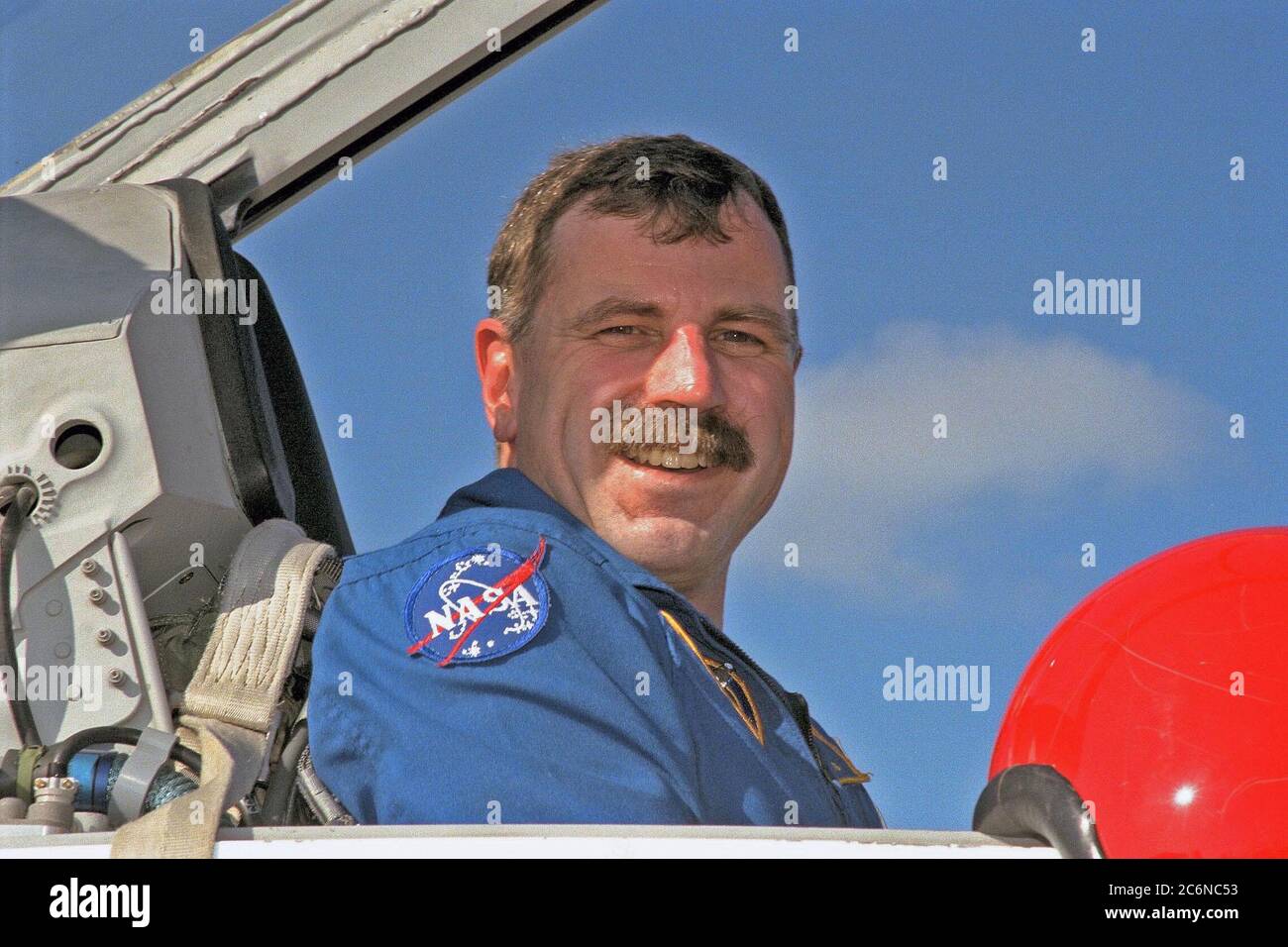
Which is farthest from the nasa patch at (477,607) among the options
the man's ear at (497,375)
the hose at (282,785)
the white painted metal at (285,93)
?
the white painted metal at (285,93)

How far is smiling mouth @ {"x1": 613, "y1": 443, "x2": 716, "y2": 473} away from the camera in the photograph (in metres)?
2.38

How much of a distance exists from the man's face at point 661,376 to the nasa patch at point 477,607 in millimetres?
452

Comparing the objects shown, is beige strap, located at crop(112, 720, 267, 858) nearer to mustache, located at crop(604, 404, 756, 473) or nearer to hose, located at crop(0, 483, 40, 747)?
hose, located at crop(0, 483, 40, 747)

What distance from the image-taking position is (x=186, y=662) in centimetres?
216

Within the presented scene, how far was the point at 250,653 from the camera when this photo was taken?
2062mm

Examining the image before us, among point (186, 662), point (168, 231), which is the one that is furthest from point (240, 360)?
point (186, 662)

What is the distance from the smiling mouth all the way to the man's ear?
0.93ft

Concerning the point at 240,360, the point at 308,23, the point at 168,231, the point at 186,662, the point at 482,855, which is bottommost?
the point at 482,855

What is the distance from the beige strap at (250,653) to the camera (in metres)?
1.93

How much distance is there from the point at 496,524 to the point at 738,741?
1.28 ft

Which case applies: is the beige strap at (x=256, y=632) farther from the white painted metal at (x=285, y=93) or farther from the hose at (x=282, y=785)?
the white painted metal at (x=285, y=93)

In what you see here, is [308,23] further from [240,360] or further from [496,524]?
[496,524]

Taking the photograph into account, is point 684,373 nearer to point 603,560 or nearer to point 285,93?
point 603,560

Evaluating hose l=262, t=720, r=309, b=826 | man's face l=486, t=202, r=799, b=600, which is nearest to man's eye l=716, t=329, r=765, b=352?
man's face l=486, t=202, r=799, b=600
